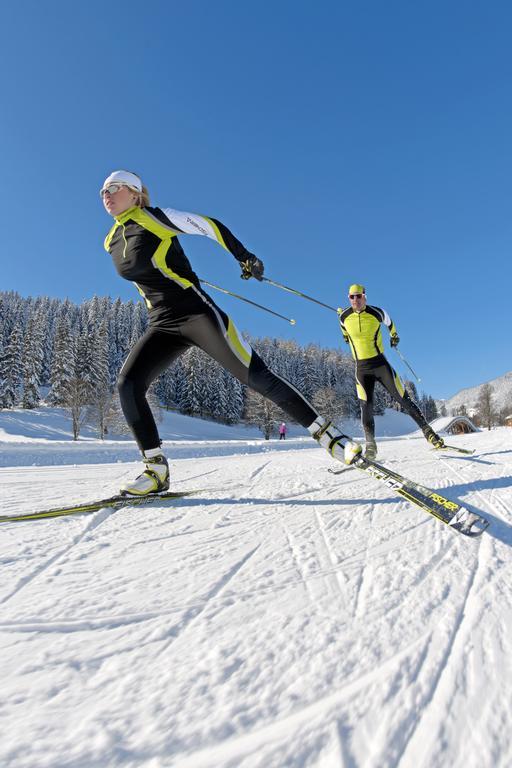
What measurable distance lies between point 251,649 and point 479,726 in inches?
19.3

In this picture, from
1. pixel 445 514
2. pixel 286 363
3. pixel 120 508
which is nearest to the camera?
pixel 445 514

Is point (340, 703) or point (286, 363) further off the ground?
point (286, 363)

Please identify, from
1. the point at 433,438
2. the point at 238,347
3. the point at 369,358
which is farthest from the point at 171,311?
the point at 433,438

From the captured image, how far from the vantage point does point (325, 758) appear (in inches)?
24.9

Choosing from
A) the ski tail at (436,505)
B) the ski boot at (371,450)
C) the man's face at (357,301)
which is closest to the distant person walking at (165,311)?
the ski tail at (436,505)

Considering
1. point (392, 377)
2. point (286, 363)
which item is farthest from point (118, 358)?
point (392, 377)

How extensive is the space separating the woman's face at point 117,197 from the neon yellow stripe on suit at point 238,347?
1308mm

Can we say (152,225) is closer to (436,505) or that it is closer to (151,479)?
(151,479)

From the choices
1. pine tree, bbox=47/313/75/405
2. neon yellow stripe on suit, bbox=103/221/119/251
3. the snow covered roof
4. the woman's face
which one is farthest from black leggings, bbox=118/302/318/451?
pine tree, bbox=47/313/75/405

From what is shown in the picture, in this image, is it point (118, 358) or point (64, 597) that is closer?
point (64, 597)

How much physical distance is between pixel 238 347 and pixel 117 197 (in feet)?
5.11

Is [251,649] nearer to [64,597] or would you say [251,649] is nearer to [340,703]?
[340,703]

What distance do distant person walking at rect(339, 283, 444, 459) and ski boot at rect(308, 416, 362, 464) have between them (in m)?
3.04

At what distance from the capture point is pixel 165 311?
3.05 metres
